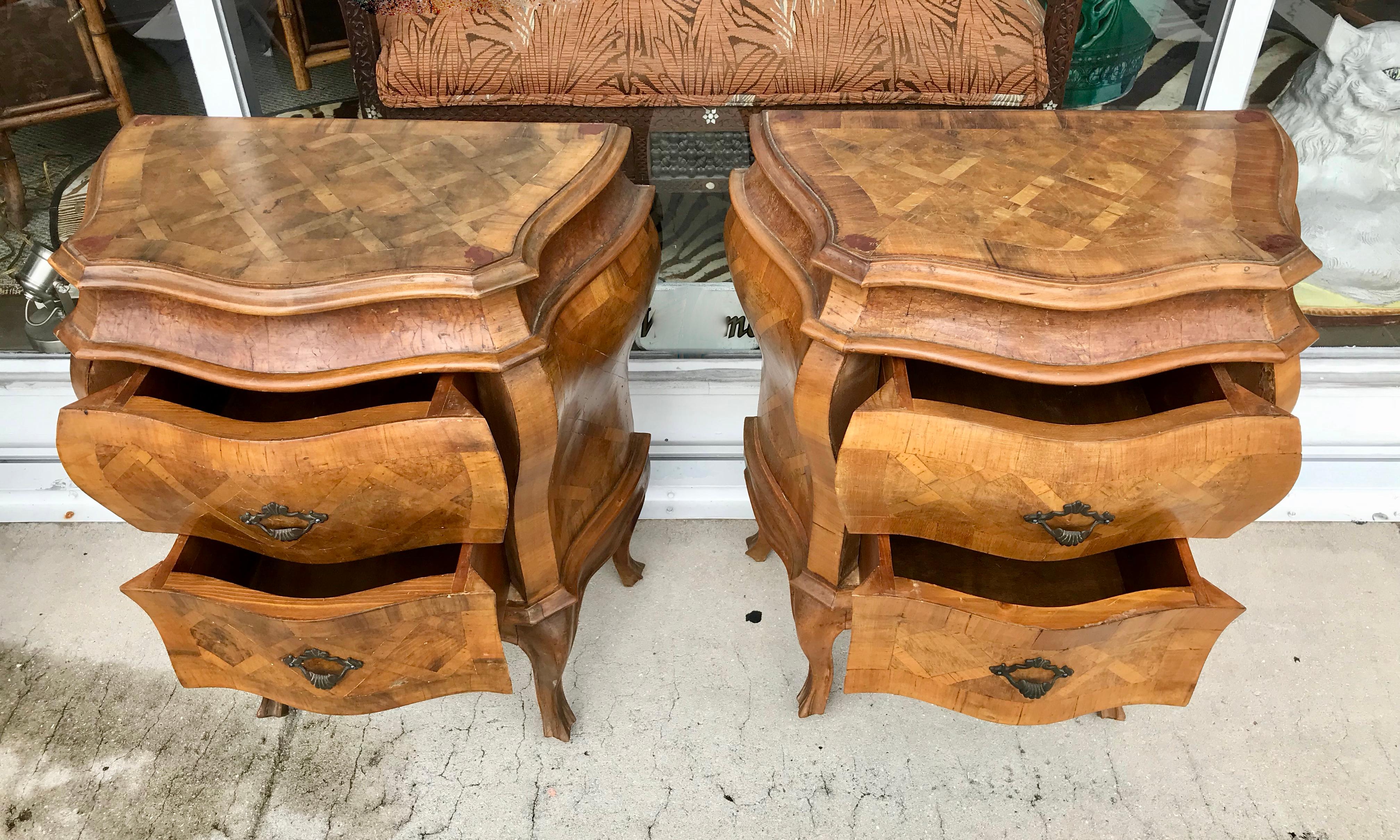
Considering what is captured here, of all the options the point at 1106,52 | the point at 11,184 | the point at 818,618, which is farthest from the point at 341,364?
the point at 1106,52

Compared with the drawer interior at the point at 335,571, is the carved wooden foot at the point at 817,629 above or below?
below

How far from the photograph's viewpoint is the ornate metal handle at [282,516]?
813mm

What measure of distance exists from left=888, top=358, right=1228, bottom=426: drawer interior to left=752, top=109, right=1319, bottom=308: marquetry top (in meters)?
0.20

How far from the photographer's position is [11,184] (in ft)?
4.54

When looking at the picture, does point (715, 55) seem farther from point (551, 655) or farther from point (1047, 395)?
point (551, 655)

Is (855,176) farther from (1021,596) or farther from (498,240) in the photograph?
(1021,596)

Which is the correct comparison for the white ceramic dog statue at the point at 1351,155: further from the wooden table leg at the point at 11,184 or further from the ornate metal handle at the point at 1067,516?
the wooden table leg at the point at 11,184

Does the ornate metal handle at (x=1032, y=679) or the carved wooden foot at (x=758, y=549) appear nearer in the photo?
the ornate metal handle at (x=1032, y=679)

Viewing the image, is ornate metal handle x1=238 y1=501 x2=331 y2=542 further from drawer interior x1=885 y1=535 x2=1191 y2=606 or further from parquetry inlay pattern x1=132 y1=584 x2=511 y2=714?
drawer interior x1=885 y1=535 x2=1191 y2=606

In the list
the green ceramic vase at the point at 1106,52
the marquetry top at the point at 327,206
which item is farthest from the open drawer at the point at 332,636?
the green ceramic vase at the point at 1106,52

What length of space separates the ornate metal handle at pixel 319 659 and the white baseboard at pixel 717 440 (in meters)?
0.67

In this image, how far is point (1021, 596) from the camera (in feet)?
3.33

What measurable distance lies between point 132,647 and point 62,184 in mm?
678

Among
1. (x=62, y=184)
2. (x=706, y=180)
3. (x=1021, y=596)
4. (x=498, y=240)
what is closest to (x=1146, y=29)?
(x=706, y=180)
